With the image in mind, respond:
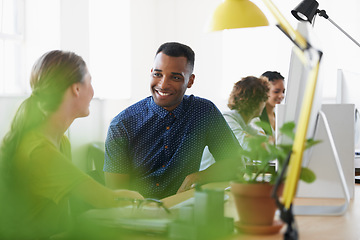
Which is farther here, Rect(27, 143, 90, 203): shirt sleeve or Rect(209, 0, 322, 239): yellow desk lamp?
Rect(27, 143, 90, 203): shirt sleeve

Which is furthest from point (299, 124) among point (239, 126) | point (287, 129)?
point (239, 126)

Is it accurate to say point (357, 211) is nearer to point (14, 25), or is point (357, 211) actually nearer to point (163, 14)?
point (14, 25)

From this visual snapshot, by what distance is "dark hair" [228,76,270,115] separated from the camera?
319cm

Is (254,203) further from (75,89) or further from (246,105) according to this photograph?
(246,105)

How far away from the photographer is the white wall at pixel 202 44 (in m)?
4.27

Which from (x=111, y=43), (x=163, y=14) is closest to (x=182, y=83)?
(x=111, y=43)

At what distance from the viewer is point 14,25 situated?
12.6 ft

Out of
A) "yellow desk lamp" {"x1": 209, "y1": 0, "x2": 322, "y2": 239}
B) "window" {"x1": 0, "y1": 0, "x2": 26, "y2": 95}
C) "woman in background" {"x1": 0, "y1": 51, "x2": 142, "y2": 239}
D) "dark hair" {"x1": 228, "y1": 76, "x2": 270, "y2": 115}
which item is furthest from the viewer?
"window" {"x1": 0, "y1": 0, "x2": 26, "y2": 95}

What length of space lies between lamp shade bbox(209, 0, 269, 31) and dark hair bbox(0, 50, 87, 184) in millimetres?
994

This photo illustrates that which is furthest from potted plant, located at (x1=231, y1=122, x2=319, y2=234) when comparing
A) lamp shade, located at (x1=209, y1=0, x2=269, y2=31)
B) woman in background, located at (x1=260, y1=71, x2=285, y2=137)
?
woman in background, located at (x1=260, y1=71, x2=285, y2=137)

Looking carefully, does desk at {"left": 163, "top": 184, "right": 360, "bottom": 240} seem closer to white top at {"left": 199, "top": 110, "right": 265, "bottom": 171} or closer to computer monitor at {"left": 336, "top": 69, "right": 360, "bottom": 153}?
computer monitor at {"left": 336, "top": 69, "right": 360, "bottom": 153}

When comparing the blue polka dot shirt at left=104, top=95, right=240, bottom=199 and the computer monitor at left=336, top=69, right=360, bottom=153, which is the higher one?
the computer monitor at left=336, top=69, right=360, bottom=153

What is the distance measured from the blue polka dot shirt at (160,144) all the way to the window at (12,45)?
5.32ft

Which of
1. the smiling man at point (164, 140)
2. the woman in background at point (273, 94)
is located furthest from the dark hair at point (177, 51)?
the woman in background at point (273, 94)
